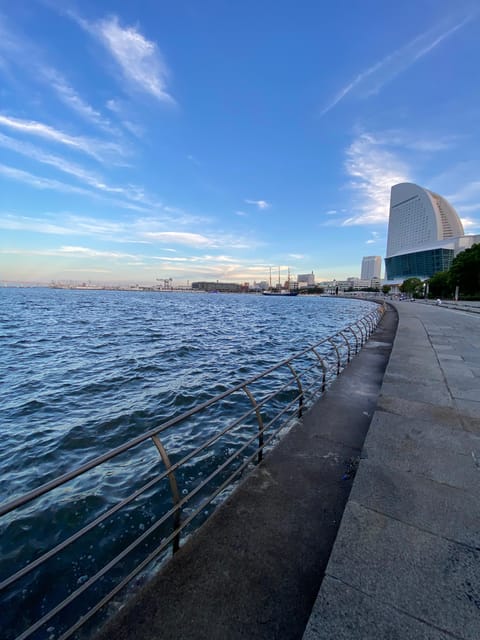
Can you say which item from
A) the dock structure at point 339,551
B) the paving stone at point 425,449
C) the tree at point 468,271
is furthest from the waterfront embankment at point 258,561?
the tree at point 468,271

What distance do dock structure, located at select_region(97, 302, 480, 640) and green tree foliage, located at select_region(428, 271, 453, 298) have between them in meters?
80.3

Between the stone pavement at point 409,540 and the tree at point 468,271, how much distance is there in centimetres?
5828

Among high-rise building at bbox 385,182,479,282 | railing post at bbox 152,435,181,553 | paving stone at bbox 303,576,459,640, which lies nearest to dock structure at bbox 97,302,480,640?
paving stone at bbox 303,576,459,640

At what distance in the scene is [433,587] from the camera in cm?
180

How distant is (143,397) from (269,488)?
5762mm

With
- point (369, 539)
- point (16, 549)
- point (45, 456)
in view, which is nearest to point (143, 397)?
point (45, 456)

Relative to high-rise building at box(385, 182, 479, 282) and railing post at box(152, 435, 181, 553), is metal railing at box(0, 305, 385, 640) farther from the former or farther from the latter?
high-rise building at box(385, 182, 479, 282)

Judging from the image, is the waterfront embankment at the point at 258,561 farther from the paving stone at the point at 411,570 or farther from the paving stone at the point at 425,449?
the paving stone at the point at 425,449

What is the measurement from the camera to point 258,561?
2.20 metres

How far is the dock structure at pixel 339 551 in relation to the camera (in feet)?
5.57

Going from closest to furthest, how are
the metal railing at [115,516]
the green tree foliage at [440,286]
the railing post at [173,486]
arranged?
the metal railing at [115,516] < the railing post at [173,486] < the green tree foliage at [440,286]

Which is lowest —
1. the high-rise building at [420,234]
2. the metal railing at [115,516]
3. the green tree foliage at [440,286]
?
the metal railing at [115,516]

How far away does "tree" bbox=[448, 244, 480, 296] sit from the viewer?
49.1m

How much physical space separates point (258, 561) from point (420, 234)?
159 metres
